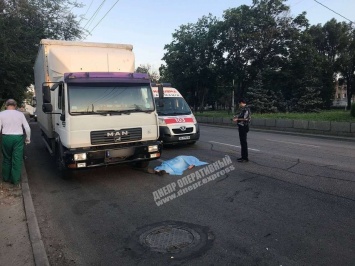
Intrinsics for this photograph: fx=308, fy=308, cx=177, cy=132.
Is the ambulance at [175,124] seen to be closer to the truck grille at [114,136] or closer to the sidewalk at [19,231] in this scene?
the truck grille at [114,136]

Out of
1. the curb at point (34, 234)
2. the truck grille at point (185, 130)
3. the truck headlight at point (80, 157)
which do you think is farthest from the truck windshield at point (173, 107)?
the curb at point (34, 234)

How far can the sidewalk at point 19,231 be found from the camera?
3719 mm

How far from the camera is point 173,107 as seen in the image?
12.6 meters

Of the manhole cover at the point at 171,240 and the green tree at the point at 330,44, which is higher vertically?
the green tree at the point at 330,44

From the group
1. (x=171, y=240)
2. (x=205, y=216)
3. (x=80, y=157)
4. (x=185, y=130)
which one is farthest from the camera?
(x=185, y=130)

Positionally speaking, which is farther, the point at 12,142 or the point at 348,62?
the point at 348,62

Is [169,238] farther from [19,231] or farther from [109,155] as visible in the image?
[109,155]

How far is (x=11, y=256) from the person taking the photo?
12.5 ft

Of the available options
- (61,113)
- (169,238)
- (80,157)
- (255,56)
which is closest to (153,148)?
(80,157)

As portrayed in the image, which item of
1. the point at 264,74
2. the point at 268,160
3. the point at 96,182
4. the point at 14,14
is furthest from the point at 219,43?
the point at 96,182

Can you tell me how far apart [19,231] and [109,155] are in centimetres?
251

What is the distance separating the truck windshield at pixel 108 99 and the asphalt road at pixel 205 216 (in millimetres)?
1672

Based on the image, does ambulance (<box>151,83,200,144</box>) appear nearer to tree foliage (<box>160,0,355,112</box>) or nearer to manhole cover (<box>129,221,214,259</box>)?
manhole cover (<box>129,221,214,259</box>)

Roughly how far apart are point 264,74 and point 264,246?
28.6m
